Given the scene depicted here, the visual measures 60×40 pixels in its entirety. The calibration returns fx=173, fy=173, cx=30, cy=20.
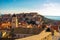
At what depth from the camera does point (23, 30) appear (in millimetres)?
6629

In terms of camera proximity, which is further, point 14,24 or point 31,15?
point 31,15

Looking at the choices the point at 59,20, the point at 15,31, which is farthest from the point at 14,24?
the point at 59,20

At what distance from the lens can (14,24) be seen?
29.2 feet

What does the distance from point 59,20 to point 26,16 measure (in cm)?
777

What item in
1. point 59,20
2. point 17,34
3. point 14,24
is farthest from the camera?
point 59,20

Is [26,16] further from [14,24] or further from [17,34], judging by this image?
[17,34]

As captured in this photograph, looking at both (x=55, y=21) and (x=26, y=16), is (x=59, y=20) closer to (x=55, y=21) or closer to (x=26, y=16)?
(x=55, y=21)

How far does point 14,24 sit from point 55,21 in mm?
6828

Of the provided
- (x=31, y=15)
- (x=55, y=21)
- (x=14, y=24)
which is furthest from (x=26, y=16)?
(x=14, y=24)

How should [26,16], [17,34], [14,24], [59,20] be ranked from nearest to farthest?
1. [17,34]
2. [14,24]
3. [59,20]
4. [26,16]

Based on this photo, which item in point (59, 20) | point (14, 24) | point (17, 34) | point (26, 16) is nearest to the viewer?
point (17, 34)

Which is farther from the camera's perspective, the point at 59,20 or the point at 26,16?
the point at 26,16

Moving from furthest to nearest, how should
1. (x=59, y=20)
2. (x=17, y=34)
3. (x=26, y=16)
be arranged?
1. (x=26, y=16)
2. (x=59, y=20)
3. (x=17, y=34)

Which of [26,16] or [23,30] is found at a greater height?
[23,30]
